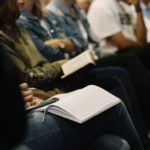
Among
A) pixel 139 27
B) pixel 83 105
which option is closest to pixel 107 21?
pixel 139 27

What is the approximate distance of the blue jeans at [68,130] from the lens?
115 cm

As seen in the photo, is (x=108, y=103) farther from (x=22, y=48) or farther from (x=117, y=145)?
(x=22, y=48)

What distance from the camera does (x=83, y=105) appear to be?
4.08 feet

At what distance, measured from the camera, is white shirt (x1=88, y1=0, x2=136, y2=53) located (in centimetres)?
259

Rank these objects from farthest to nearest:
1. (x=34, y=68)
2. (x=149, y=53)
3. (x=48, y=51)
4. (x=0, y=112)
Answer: (x=149, y=53) → (x=48, y=51) → (x=34, y=68) → (x=0, y=112)

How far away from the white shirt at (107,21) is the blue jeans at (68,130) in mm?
1334

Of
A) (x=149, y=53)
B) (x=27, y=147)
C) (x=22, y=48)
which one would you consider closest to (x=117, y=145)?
(x=27, y=147)

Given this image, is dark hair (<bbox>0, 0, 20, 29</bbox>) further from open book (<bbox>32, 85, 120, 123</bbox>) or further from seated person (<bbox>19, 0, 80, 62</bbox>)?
open book (<bbox>32, 85, 120, 123</bbox>)

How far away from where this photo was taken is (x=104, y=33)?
259 cm

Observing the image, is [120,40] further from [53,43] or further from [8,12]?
[8,12]

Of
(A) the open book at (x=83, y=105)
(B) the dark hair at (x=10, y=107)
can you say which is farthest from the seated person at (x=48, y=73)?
(B) the dark hair at (x=10, y=107)

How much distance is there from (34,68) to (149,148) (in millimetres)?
649

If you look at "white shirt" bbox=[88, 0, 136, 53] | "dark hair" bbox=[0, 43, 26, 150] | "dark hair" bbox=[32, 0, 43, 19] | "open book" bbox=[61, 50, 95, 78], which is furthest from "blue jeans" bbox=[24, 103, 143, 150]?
"white shirt" bbox=[88, 0, 136, 53]

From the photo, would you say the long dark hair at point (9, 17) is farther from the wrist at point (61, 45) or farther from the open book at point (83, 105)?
the open book at point (83, 105)
